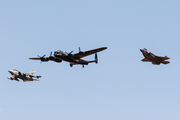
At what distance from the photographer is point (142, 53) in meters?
95.0

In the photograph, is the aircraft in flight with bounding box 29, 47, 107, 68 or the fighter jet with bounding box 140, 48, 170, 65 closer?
the aircraft in flight with bounding box 29, 47, 107, 68

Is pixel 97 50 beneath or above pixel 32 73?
above

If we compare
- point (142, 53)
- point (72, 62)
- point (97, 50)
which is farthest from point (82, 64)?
point (142, 53)

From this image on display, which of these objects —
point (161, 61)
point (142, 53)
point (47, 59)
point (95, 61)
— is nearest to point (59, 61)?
point (47, 59)

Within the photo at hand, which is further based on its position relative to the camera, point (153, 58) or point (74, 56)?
point (153, 58)

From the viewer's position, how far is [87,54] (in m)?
90.6

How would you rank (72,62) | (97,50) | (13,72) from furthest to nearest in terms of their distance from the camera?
1. (13,72)
2. (72,62)
3. (97,50)

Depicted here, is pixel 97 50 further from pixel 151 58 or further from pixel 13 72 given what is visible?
pixel 13 72

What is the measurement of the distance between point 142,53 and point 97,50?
53.6 ft

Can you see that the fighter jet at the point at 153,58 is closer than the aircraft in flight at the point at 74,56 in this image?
No

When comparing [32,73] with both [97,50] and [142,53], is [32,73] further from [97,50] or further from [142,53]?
[142,53]

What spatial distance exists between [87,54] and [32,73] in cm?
2590

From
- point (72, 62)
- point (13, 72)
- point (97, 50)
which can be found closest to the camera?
point (97, 50)

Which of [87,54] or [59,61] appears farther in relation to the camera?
[59,61]
